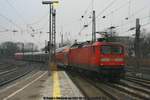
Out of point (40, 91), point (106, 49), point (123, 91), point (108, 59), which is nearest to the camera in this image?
point (40, 91)

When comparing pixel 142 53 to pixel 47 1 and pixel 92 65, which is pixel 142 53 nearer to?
pixel 47 1

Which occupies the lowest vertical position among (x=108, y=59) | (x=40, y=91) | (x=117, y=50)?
(x=40, y=91)

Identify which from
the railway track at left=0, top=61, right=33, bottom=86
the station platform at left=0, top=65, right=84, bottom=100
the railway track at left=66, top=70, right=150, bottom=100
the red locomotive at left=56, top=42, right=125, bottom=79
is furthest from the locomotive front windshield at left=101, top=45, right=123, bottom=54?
the railway track at left=0, top=61, right=33, bottom=86

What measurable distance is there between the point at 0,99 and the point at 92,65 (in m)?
13.4

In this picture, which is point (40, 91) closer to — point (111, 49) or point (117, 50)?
point (111, 49)

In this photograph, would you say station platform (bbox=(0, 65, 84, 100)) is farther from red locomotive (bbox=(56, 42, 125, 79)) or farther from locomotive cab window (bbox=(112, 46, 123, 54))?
locomotive cab window (bbox=(112, 46, 123, 54))

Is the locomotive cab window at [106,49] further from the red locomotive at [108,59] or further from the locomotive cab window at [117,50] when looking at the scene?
the locomotive cab window at [117,50]

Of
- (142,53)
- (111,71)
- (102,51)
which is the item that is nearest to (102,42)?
(102,51)

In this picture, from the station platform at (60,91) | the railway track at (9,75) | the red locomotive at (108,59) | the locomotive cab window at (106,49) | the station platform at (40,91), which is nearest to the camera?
the station platform at (40,91)

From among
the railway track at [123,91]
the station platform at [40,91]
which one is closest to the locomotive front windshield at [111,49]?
the railway track at [123,91]

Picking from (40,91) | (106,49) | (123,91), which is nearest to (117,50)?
(106,49)

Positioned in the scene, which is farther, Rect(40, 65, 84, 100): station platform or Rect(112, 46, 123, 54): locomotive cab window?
Rect(112, 46, 123, 54): locomotive cab window

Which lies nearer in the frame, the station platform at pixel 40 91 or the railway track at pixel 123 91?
the station platform at pixel 40 91

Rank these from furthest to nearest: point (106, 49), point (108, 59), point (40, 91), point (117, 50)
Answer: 1. point (117, 50)
2. point (106, 49)
3. point (108, 59)
4. point (40, 91)
